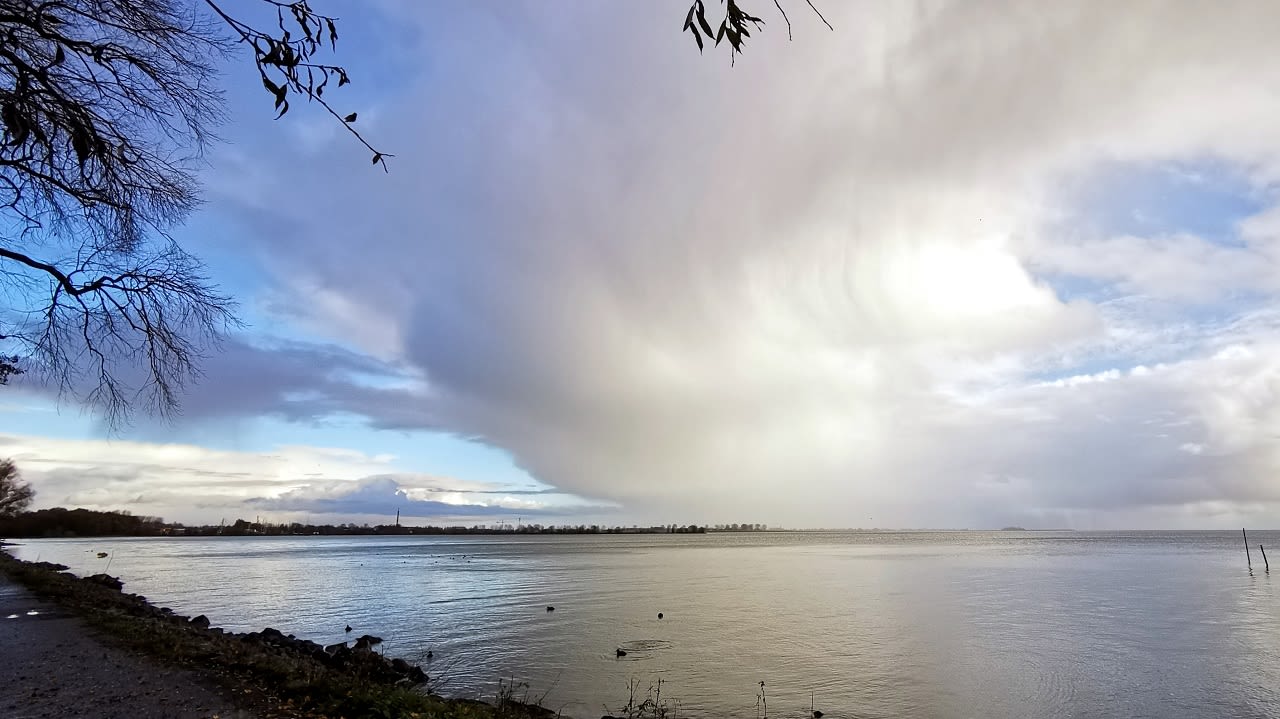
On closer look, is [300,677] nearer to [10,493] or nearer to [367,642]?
[367,642]

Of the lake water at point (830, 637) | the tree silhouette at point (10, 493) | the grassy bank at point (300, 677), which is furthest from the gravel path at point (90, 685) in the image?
the tree silhouette at point (10, 493)

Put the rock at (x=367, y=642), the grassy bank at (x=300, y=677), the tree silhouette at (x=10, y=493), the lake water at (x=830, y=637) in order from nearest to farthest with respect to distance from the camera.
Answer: the grassy bank at (x=300, y=677) → the lake water at (x=830, y=637) → the rock at (x=367, y=642) → the tree silhouette at (x=10, y=493)

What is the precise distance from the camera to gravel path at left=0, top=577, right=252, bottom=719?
1153 centimetres

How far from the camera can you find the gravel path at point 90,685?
37.8 feet

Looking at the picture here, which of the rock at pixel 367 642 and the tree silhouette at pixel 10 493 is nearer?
the rock at pixel 367 642

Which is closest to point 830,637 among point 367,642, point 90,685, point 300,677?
point 367,642

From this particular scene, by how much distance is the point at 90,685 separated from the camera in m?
13.3

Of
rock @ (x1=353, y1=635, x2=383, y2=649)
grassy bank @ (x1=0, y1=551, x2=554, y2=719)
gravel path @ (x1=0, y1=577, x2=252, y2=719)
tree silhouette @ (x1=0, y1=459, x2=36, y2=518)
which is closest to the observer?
gravel path @ (x1=0, y1=577, x2=252, y2=719)

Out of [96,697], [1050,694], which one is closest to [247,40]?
[96,697]

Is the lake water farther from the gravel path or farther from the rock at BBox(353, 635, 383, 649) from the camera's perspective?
the gravel path

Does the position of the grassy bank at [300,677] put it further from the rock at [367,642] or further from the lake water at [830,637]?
the lake water at [830,637]

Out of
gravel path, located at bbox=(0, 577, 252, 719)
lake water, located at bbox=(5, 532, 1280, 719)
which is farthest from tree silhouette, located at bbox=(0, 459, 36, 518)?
gravel path, located at bbox=(0, 577, 252, 719)

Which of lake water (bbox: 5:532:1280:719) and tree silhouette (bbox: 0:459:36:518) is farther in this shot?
tree silhouette (bbox: 0:459:36:518)

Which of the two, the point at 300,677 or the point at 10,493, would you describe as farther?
the point at 10,493
